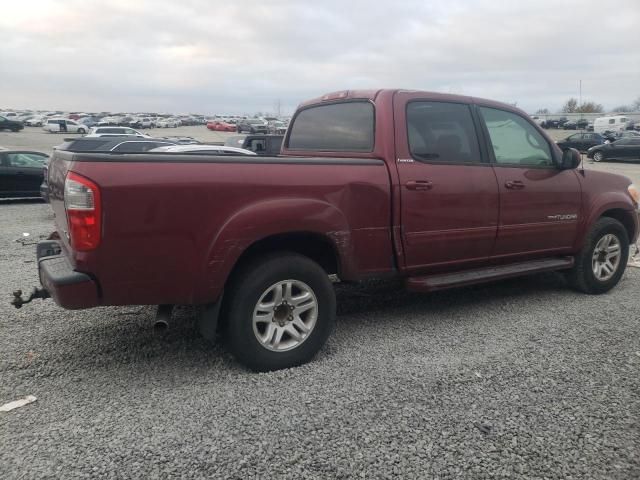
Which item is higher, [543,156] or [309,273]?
[543,156]

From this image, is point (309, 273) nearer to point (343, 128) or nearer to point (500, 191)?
point (343, 128)

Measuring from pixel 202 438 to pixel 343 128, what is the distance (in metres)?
2.86

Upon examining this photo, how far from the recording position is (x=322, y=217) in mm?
3738

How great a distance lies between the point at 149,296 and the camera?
3.29 m

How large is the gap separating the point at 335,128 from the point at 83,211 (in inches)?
97.0

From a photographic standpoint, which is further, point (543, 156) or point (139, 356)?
point (543, 156)

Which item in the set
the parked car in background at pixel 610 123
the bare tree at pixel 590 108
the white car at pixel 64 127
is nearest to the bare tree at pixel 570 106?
the bare tree at pixel 590 108

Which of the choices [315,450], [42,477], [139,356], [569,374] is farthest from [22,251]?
[569,374]

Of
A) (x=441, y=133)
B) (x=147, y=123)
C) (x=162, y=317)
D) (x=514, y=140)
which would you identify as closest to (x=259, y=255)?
(x=162, y=317)

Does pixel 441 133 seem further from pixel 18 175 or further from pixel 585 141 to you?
pixel 585 141

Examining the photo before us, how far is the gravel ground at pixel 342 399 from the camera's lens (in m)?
2.66

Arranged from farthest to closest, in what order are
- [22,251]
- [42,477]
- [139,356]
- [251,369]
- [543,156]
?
[22,251]
[543,156]
[139,356]
[251,369]
[42,477]

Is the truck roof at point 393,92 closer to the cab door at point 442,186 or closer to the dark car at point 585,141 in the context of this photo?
the cab door at point 442,186

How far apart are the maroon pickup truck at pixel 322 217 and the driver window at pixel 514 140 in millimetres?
→ 14
